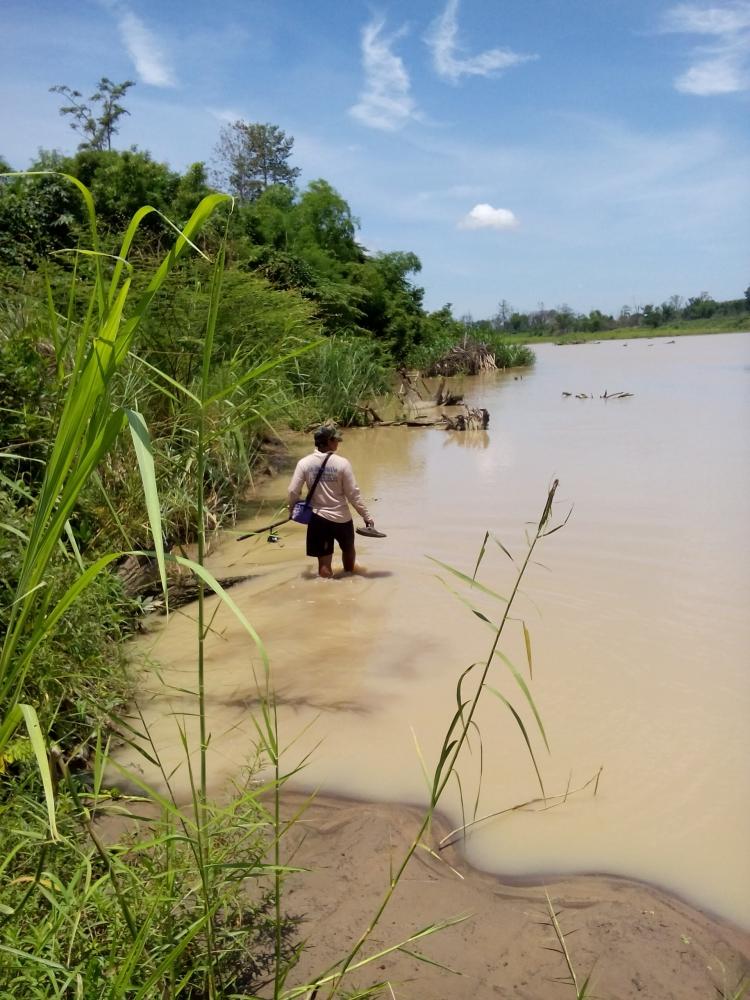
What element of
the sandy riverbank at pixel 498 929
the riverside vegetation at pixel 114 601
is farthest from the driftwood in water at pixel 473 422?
the sandy riverbank at pixel 498 929

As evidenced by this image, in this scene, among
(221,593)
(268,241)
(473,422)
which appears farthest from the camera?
(268,241)

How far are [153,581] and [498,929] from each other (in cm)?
377

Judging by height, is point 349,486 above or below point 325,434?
below

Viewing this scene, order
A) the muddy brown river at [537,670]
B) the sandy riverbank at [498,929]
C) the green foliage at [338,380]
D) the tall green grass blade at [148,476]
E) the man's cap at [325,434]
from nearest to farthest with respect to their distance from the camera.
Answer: the tall green grass blade at [148,476]
the sandy riverbank at [498,929]
the muddy brown river at [537,670]
the man's cap at [325,434]
the green foliage at [338,380]

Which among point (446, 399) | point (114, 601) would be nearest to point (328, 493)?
point (114, 601)

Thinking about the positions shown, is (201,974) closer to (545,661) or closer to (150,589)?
(545,661)

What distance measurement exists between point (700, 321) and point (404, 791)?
11029 centimetres

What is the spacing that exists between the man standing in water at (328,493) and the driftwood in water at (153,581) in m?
1.02

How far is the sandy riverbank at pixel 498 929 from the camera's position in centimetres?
244

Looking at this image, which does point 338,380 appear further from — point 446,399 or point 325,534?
point 325,534

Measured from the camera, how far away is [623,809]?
3.45 meters

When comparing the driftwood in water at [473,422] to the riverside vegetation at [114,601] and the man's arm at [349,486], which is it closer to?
the riverside vegetation at [114,601]

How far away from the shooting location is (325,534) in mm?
6629

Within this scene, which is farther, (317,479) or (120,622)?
(317,479)
